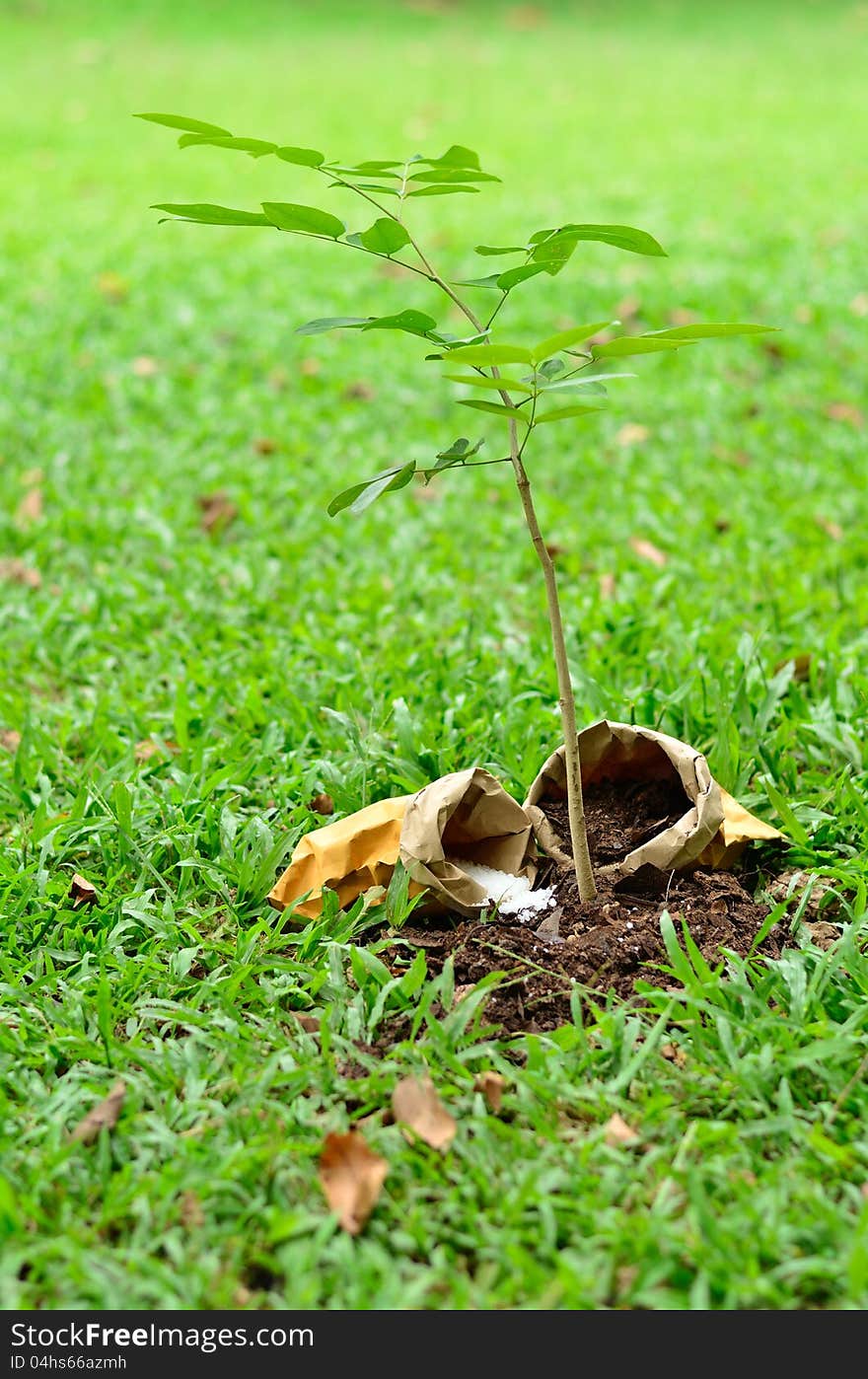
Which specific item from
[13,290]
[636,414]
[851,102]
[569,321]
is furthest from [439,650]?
[851,102]

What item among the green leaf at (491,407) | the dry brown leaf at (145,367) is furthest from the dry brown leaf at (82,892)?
the dry brown leaf at (145,367)

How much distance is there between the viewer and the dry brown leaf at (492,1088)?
1.53 m

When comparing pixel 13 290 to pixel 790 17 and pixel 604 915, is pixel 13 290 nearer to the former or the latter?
pixel 604 915

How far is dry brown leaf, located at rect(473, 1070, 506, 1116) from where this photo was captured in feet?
5.01

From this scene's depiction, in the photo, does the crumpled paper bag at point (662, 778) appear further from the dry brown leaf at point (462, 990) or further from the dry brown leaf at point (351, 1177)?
the dry brown leaf at point (351, 1177)

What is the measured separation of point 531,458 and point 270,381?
1208mm

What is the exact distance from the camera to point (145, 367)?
479 cm

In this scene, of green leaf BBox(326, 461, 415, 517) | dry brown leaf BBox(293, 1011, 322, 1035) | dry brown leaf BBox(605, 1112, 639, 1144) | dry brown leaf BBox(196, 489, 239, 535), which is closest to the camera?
dry brown leaf BBox(605, 1112, 639, 1144)

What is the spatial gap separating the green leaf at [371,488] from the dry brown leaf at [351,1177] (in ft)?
2.58

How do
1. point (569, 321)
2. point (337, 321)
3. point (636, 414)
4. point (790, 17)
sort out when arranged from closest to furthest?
point (337, 321) → point (636, 414) → point (569, 321) → point (790, 17)

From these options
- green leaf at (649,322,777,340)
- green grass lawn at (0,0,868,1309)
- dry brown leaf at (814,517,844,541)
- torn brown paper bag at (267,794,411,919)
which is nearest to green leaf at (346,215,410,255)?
green leaf at (649,322,777,340)

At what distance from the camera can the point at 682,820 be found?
1880mm

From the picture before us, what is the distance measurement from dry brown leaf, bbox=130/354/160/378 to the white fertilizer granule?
336 cm

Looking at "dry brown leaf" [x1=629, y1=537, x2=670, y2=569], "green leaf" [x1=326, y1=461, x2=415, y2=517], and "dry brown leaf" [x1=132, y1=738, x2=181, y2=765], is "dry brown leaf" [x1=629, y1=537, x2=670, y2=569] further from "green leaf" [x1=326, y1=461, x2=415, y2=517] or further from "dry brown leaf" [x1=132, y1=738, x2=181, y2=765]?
"green leaf" [x1=326, y1=461, x2=415, y2=517]
